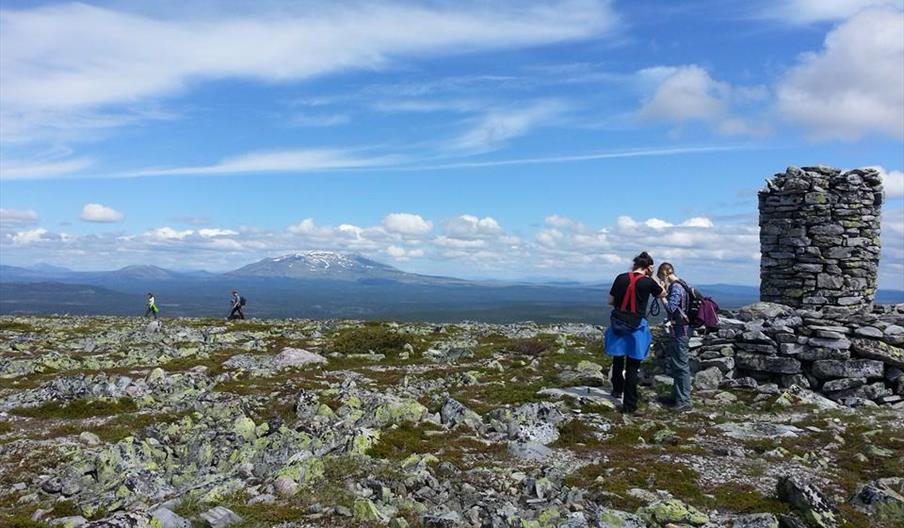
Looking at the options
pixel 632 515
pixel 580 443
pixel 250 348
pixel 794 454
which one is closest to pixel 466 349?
pixel 250 348

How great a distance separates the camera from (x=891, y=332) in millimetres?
19203

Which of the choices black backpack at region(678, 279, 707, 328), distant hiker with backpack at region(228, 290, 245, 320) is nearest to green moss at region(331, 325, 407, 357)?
black backpack at region(678, 279, 707, 328)

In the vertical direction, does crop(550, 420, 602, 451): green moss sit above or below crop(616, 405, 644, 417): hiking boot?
below

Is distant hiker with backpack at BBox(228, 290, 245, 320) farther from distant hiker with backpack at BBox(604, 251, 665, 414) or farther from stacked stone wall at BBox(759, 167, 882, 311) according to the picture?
stacked stone wall at BBox(759, 167, 882, 311)

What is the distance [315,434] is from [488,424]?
4176 millimetres

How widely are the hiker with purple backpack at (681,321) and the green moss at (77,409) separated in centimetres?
1559

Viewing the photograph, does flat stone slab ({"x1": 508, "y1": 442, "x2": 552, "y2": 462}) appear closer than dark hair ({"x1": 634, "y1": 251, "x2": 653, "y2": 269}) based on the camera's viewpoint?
Yes

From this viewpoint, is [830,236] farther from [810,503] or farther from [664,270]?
[810,503]

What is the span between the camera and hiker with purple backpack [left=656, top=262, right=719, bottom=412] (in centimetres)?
1697

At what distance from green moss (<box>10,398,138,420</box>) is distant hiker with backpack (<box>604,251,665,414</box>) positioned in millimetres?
14116

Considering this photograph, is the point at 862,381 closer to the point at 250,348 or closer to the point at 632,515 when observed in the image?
the point at 632,515

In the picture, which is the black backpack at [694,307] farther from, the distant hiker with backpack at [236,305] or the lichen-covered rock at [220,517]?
the distant hiker with backpack at [236,305]

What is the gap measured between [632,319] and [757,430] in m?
3.96

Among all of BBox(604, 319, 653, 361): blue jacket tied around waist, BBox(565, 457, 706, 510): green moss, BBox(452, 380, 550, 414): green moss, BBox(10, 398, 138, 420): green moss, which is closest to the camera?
BBox(565, 457, 706, 510): green moss
